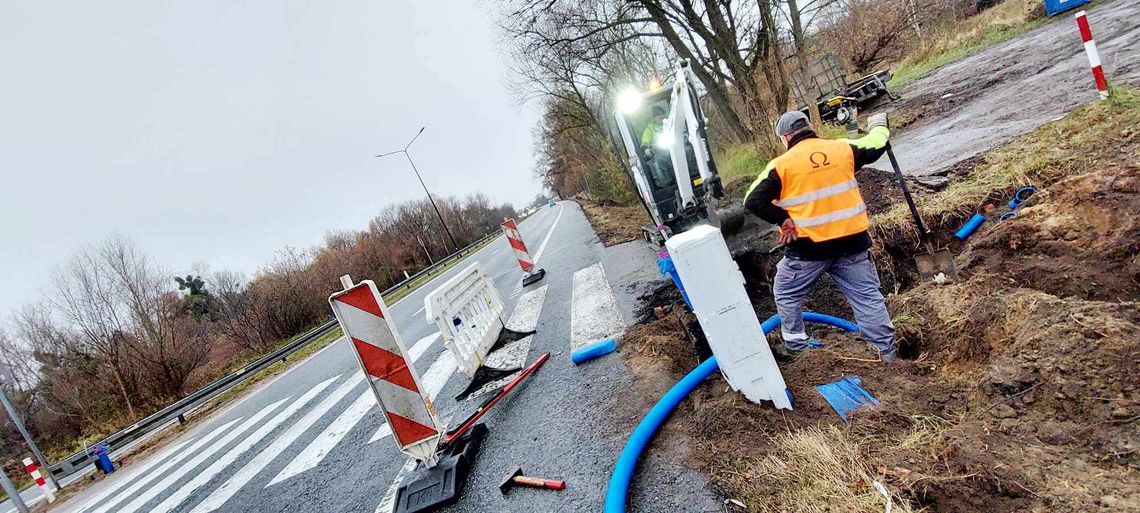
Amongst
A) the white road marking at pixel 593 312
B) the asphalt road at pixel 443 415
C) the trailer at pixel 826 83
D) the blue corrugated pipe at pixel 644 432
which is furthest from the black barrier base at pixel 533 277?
the trailer at pixel 826 83

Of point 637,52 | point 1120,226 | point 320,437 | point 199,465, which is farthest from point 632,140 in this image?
point 637,52

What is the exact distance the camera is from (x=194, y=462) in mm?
6461

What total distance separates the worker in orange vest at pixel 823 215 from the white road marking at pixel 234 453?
21.0 feet

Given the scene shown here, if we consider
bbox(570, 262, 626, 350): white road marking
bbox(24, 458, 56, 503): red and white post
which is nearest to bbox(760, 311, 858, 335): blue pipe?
bbox(570, 262, 626, 350): white road marking

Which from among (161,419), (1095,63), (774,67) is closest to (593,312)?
(1095,63)

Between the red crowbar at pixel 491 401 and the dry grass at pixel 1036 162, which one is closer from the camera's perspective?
the red crowbar at pixel 491 401

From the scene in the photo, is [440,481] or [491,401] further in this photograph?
[491,401]

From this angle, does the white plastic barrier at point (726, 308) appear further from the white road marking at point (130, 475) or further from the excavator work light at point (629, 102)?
the white road marking at point (130, 475)

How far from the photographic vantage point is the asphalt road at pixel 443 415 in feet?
9.53

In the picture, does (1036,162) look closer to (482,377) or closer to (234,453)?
(482,377)

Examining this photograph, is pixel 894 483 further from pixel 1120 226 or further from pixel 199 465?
pixel 199 465

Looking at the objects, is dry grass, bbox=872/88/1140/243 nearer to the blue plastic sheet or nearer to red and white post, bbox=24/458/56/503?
the blue plastic sheet

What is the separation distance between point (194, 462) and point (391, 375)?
533cm

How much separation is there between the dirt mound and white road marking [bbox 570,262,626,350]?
10.6 feet
